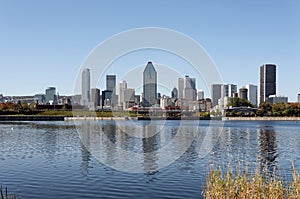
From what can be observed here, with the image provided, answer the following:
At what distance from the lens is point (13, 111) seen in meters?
175

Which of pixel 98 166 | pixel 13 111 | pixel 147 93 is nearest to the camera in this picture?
pixel 98 166

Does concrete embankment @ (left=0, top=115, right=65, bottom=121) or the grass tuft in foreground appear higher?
the grass tuft in foreground

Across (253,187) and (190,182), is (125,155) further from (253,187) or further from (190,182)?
(253,187)

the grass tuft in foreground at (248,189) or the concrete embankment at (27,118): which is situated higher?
the grass tuft in foreground at (248,189)

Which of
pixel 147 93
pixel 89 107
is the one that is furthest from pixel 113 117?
pixel 147 93

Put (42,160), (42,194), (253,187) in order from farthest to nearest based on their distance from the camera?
(42,160), (42,194), (253,187)

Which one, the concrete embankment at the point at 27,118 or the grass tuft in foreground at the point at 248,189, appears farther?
the concrete embankment at the point at 27,118

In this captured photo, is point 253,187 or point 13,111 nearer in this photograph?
point 253,187

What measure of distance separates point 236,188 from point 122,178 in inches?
508

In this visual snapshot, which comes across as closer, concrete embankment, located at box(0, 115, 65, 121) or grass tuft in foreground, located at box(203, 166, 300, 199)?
grass tuft in foreground, located at box(203, 166, 300, 199)

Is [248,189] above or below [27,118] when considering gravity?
above

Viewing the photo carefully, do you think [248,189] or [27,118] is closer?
[248,189]

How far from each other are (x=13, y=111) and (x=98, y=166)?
501 ft

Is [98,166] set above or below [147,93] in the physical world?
below
